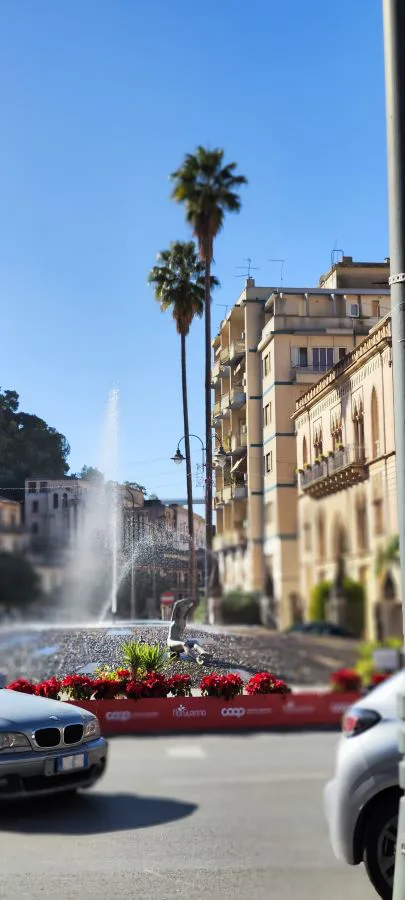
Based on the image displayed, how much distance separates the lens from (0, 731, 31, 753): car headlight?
14.5ft

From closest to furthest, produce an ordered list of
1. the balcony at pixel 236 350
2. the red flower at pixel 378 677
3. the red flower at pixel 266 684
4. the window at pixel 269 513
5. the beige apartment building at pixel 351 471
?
the red flower at pixel 378 677, the beige apartment building at pixel 351 471, the window at pixel 269 513, the red flower at pixel 266 684, the balcony at pixel 236 350

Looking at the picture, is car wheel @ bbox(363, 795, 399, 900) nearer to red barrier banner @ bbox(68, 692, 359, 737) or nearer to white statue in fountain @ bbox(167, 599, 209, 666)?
red barrier banner @ bbox(68, 692, 359, 737)

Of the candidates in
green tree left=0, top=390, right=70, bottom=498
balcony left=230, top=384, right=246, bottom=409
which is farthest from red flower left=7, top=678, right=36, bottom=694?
balcony left=230, top=384, right=246, bottom=409

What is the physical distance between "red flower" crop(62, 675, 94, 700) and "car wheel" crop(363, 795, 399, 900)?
1.82 meters

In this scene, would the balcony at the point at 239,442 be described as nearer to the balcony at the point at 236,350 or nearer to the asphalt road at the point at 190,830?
the balcony at the point at 236,350

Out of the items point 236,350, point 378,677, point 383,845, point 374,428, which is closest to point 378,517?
point 374,428

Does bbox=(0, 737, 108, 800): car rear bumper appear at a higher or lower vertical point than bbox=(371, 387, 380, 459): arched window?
lower

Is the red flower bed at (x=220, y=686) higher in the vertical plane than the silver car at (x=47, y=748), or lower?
higher

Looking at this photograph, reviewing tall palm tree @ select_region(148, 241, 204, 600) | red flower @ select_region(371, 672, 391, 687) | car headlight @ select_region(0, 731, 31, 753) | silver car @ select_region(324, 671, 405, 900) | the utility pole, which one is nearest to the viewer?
the utility pole

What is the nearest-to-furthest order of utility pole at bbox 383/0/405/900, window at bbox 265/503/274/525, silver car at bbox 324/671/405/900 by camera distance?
utility pole at bbox 383/0/405/900, silver car at bbox 324/671/405/900, window at bbox 265/503/274/525

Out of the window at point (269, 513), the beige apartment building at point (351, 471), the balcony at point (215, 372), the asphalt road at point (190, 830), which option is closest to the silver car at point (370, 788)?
the asphalt road at point (190, 830)

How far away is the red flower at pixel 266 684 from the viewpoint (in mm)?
4680

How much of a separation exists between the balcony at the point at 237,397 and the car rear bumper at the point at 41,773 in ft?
6.20

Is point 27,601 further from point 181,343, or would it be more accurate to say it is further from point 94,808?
point 181,343
